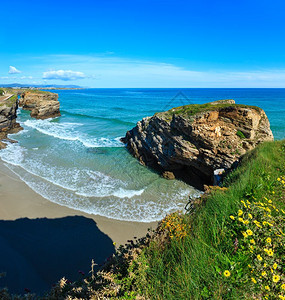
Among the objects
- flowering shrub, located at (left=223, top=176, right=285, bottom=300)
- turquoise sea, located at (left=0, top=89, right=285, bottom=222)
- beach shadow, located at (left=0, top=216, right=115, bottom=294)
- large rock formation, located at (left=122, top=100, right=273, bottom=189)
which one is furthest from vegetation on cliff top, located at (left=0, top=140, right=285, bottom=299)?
large rock formation, located at (left=122, top=100, right=273, bottom=189)

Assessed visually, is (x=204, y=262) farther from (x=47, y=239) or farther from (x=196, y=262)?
(x=47, y=239)

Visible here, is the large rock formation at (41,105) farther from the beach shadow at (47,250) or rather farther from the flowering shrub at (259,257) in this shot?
the flowering shrub at (259,257)

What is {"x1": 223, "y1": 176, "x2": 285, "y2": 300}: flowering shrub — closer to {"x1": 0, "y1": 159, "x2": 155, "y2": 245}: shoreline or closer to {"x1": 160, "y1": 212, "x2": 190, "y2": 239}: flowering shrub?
{"x1": 160, "y1": 212, "x2": 190, "y2": 239}: flowering shrub

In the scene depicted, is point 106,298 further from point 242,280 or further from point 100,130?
point 100,130

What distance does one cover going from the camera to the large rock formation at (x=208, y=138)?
15.4 metres

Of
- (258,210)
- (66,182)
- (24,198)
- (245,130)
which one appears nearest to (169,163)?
(245,130)

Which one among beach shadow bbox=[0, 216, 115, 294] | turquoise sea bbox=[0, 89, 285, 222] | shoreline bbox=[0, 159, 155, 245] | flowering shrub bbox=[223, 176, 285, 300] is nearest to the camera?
flowering shrub bbox=[223, 176, 285, 300]

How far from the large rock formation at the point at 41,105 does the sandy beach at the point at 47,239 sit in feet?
132

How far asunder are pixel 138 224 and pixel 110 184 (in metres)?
5.48

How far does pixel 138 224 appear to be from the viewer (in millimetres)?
11828

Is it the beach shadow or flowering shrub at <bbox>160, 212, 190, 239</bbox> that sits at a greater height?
flowering shrub at <bbox>160, 212, 190, 239</bbox>

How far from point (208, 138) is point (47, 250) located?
1344 cm

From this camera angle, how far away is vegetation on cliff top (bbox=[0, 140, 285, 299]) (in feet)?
8.24

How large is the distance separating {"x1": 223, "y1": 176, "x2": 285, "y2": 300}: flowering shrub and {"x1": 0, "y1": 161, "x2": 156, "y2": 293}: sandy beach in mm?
8395
